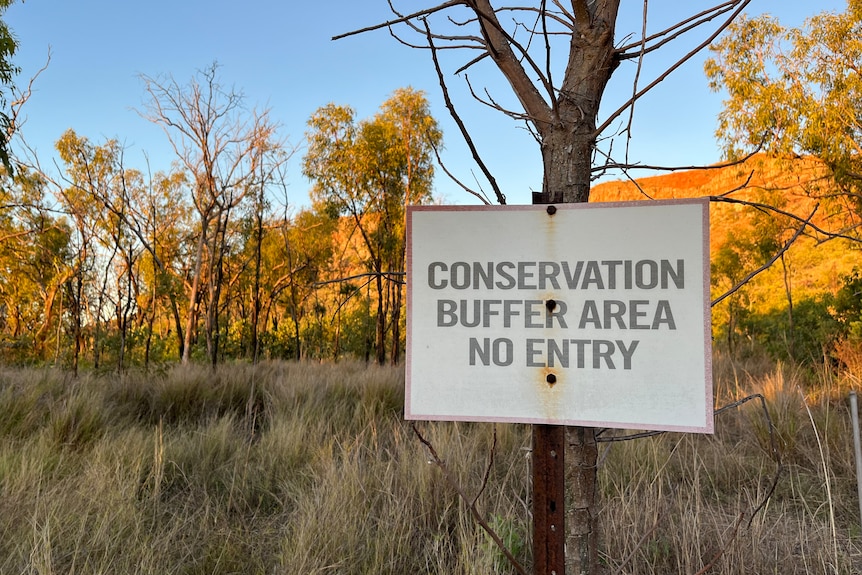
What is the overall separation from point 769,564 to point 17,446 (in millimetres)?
4489

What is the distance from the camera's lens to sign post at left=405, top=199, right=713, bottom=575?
44.0 inches

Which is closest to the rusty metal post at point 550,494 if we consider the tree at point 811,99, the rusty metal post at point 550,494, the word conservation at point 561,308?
the rusty metal post at point 550,494

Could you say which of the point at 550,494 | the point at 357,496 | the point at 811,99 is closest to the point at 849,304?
the point at 811,99

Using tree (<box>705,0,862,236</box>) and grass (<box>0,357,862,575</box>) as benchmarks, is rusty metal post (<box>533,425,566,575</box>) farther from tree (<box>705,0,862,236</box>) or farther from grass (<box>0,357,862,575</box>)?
tree (<box>705,0,862,236</box>)

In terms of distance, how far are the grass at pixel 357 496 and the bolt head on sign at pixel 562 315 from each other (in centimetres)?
34

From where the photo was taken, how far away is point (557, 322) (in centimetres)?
116

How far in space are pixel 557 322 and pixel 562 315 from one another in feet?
0.06

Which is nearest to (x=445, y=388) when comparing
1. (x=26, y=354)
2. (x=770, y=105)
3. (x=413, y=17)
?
(x=413, y=17)

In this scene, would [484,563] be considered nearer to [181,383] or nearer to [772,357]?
[181,383]

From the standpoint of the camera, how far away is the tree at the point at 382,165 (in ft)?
36.2

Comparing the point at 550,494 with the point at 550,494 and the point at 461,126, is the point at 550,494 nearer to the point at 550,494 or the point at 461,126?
the point at 550,494

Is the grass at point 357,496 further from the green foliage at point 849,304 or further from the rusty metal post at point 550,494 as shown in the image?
the green foliage at point 849,304

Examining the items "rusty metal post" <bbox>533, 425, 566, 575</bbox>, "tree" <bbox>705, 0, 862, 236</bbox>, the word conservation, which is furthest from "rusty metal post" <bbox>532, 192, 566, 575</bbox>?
"tree" <bbox>705, 0, 862, 236</bbox>

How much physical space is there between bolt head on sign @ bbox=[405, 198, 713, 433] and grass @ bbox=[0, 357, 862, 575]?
339mm
